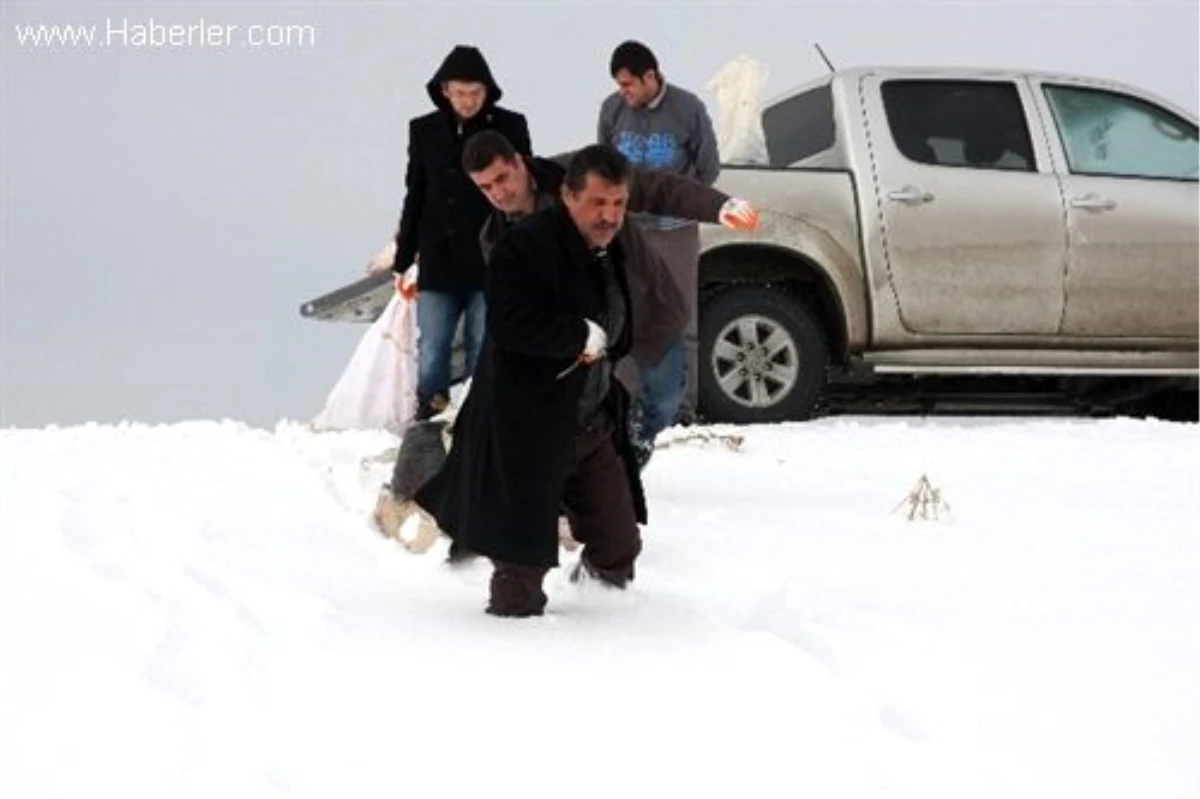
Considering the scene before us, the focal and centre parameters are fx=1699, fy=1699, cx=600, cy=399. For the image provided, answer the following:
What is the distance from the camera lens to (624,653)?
3.72 m

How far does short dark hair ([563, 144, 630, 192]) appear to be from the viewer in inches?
153

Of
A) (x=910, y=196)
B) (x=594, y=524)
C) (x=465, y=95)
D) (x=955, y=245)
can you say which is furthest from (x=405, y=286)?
(x=955, y=245)

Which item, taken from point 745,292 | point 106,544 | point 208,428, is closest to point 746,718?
point 106,544

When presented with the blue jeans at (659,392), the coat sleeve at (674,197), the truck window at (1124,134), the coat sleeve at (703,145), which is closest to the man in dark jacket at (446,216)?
the blue jeans at (659,392)

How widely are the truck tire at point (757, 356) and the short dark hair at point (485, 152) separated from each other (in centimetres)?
366

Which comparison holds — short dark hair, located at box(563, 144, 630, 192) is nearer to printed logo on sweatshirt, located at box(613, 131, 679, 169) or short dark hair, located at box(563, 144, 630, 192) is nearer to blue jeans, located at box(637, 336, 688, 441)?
blue jeans, located at box(637, 336, 688, 441)

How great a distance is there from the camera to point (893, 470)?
6.96 metres

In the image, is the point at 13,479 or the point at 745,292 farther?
the point at 745,292

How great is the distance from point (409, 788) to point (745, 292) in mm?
5437

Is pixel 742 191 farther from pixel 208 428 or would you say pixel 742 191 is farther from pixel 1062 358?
pixel 208 428

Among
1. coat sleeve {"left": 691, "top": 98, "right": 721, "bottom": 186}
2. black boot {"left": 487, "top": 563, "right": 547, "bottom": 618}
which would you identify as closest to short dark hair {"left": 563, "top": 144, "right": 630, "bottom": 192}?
black boot {"left": 487, "top": 563, "right": 547, "bottom": 618}

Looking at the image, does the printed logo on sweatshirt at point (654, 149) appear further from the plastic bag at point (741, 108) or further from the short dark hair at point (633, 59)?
the plastic bag at point (741, 108)

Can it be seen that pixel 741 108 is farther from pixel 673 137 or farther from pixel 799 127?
pixel 673 137

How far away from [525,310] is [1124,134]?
5552mm
